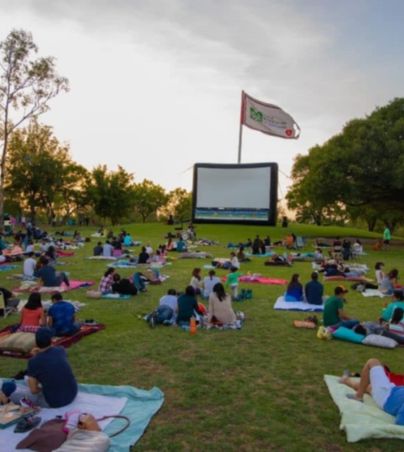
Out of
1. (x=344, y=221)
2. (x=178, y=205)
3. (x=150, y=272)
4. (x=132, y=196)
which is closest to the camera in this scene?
(x=150, y=272)

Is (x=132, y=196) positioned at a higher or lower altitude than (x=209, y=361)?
higher

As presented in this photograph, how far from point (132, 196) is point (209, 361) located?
184ft

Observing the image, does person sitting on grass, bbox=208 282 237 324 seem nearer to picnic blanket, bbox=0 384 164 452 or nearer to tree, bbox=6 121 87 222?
picnic blanket, bbox=0 384 164 452

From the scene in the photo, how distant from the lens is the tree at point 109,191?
60.1 metres

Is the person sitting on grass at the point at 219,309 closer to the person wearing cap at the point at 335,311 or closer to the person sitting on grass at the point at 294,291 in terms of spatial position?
the person wearing cap at the point at 335,311

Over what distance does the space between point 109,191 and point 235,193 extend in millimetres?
32050

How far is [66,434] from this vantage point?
523 centimetres

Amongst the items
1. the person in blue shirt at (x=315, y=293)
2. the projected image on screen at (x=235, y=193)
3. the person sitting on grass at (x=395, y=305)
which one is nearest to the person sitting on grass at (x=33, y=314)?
the person in blue shirt at (x=315, y=293)

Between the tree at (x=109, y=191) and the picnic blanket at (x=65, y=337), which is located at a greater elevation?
the tree at (x=109, y=191)

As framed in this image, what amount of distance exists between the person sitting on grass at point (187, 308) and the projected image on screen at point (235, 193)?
21001 millimetres

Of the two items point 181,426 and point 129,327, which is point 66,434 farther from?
point 129,327

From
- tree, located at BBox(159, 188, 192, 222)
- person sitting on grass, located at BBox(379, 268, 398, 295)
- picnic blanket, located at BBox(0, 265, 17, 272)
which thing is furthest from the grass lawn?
tree, located at BBox(159, 188, 192, 222)

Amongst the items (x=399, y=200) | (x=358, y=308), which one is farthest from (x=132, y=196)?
(x=358, y=308)

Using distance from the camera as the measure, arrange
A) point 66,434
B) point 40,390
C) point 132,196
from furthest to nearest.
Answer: point 132,196 < point 40,390 < point 66,434
